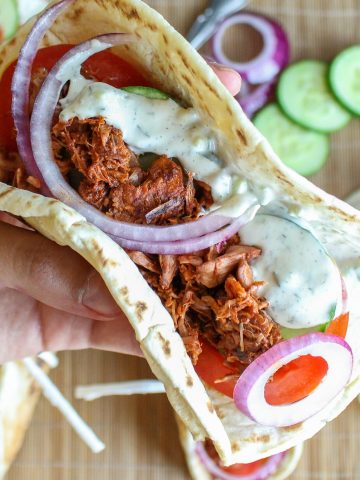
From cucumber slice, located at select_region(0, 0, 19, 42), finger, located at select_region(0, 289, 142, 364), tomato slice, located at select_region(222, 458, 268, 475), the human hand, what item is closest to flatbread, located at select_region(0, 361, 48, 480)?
finger, located at select_region(0, 289, 142, 364)

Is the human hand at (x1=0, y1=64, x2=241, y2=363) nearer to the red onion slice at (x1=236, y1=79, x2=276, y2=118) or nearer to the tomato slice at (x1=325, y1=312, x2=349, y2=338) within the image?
the tomato slice at (x1=325, y1=312, x2=349, y2=338)

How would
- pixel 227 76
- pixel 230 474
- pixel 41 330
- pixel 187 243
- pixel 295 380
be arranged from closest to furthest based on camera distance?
pixel 187 243
pixel 295 380
pixel 227 76
pixel 41 330
pixel 230 474

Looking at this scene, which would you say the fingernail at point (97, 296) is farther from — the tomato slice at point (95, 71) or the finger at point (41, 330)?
the finger at point (41, 330)

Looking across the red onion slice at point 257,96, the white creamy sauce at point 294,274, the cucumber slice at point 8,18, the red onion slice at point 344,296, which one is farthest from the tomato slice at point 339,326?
the cucumber slice at point 8,18

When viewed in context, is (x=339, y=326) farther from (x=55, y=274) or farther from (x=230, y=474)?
(x=230, y=474)

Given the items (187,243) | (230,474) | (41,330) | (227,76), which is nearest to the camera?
(187,243)

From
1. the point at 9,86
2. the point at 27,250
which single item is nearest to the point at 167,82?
the point at 9,86

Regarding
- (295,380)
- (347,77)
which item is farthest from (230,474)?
(347,77)
